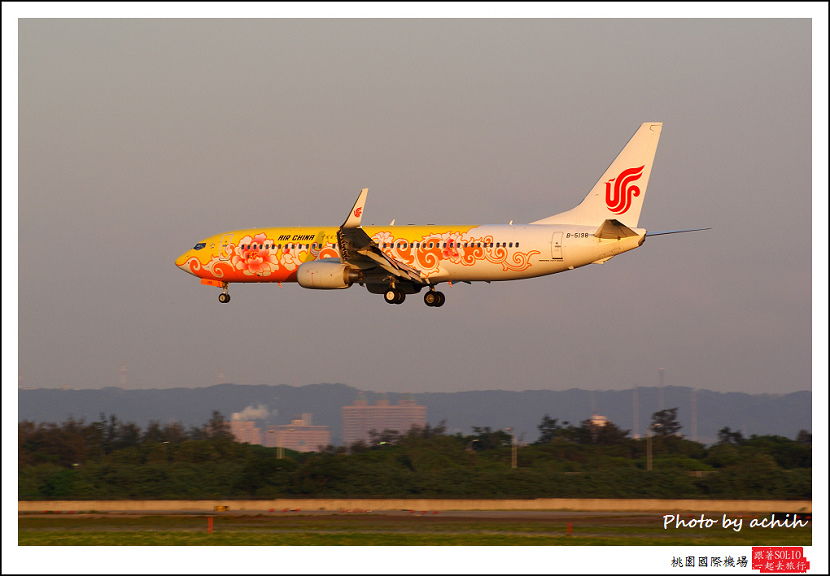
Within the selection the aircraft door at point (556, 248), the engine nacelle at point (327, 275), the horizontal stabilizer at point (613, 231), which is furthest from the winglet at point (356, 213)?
the horizontal stabilizer at point (613, 231)

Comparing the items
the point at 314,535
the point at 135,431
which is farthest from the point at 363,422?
the point at 314,535

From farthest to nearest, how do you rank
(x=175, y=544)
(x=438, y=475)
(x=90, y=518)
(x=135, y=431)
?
(x=135, y=431)
(x=438, y=475)
(x=90, y=518)
(x=175, y=544)

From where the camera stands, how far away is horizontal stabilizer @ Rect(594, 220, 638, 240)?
39859 millimetres

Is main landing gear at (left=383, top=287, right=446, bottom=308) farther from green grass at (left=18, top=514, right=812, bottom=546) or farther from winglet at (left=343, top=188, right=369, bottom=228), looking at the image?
green grass at (left=18, top=514, right=812, bottom=546)

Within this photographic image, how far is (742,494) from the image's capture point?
5034 cm

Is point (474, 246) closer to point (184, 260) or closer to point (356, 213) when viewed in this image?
point (356, 213)

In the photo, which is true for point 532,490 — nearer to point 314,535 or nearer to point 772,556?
point 314,535

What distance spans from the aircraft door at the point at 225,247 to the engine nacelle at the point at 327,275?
5443 mm

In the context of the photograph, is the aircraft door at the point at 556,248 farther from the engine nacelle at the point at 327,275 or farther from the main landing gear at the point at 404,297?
the engine nacelle at the point at 327,275

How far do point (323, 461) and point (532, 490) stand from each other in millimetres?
11400

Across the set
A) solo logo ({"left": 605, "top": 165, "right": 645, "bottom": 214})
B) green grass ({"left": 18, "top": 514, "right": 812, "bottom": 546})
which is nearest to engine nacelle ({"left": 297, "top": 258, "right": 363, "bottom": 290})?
green grass ({"left": 18, "top": 514, "right": 812, "bottom": 546})

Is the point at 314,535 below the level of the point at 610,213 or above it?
below

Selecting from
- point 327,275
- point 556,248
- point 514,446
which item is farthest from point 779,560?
point 514,446

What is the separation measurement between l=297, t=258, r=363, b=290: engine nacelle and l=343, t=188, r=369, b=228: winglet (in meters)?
3.05
